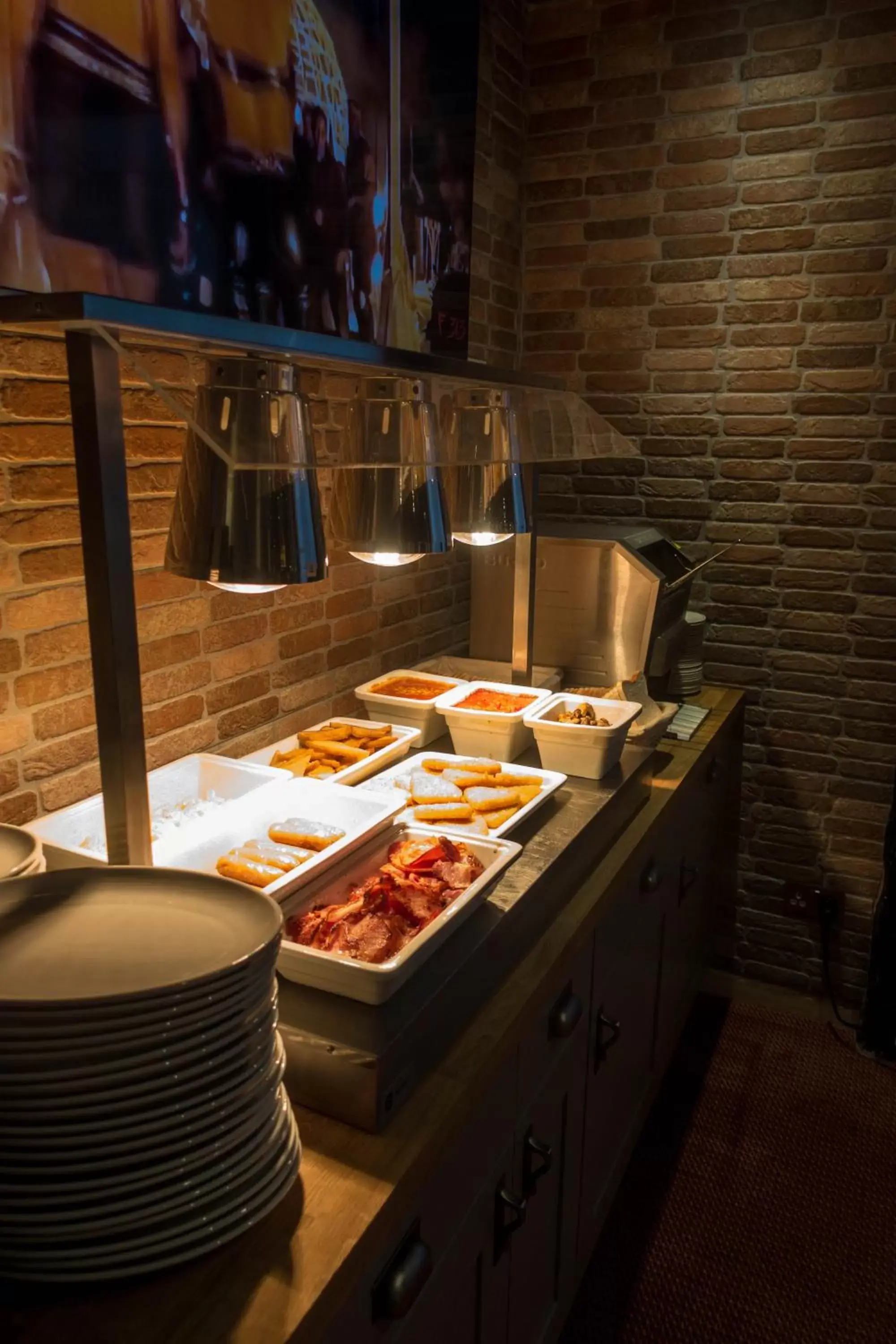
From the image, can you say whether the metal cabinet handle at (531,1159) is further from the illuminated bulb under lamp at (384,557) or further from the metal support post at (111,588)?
the illuminated bulb under lamp at (384,557)

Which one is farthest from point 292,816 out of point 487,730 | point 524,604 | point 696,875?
point 696,875

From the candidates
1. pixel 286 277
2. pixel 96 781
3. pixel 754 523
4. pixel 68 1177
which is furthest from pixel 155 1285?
pixel 754 523

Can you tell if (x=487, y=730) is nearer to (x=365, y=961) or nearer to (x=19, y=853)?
(x=365, y=961)

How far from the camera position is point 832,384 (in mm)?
2631

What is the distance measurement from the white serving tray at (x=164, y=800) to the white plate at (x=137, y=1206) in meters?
0.51

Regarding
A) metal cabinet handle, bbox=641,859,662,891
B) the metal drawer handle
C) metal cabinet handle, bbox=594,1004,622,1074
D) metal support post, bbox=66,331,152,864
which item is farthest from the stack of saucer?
metal support post, bbox=66,331,152,864

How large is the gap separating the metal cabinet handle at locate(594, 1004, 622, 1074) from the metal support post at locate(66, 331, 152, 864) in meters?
0.96

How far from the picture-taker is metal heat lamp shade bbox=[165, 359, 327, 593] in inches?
41.5

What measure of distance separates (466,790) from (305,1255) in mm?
964

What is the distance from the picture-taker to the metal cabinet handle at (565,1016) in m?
1.45

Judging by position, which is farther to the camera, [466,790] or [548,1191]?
[466,790]

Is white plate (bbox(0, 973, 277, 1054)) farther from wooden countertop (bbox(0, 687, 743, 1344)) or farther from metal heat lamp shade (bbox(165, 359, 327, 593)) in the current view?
metal heat lamp shade (bbox(165, 359, 327, 593))

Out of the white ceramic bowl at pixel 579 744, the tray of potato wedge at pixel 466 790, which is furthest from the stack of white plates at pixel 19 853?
the white ceramic bowl at pixel 579 744

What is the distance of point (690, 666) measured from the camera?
108 inches
